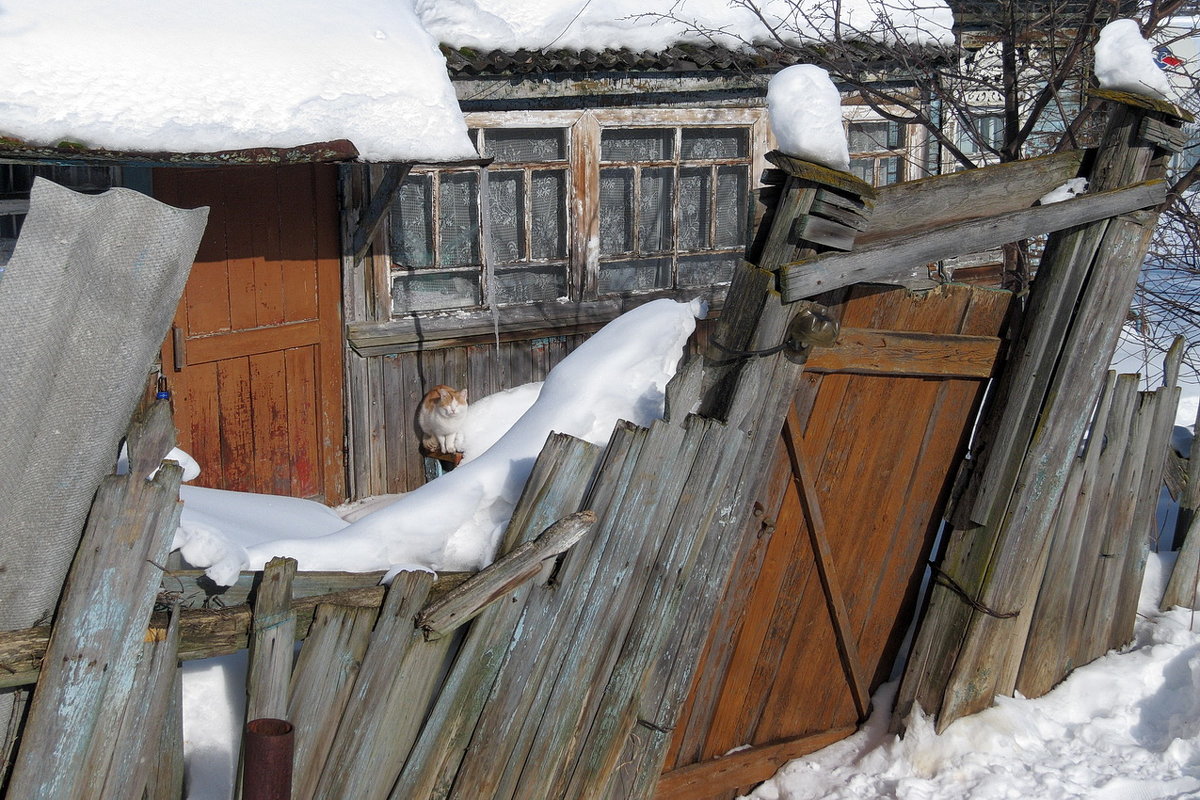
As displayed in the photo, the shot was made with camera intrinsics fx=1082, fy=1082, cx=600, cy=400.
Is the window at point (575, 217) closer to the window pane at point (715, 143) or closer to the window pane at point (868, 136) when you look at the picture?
the window pane at point (715, 143)

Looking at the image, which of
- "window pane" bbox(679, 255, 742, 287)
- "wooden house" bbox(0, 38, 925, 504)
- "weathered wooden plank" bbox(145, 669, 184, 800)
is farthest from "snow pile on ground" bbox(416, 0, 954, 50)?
"weathered wooden plank" bbox(145, 669, 184, 800)

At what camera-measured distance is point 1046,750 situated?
3.45m

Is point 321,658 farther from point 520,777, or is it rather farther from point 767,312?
point 767,312

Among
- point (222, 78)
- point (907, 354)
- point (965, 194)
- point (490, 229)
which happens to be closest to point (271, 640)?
point (907, 354)

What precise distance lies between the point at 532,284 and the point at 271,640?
5621 millimetres

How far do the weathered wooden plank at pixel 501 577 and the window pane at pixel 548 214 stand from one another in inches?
207

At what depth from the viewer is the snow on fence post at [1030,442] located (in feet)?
10.4

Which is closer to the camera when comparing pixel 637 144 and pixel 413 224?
pixel 413 224

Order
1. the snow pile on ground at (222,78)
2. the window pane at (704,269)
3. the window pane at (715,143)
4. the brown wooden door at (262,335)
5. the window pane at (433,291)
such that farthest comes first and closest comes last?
1. the window pane at (704,269)
2. the window pane at (715,143)
3. the window pane at (433,291)
4. the brown wooden door at (262,335)
5. the snow pile on ground at (222,78)

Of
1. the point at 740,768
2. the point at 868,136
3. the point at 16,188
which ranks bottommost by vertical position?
the point at 740,768

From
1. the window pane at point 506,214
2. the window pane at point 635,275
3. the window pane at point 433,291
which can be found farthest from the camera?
the window pane at point 635,275

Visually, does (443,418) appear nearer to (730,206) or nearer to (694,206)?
(694,206)

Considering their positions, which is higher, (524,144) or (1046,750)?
(524,144)

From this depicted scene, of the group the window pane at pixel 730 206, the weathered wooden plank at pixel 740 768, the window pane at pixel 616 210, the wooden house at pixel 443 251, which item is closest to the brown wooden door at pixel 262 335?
the wooden house at pixel 443 251
